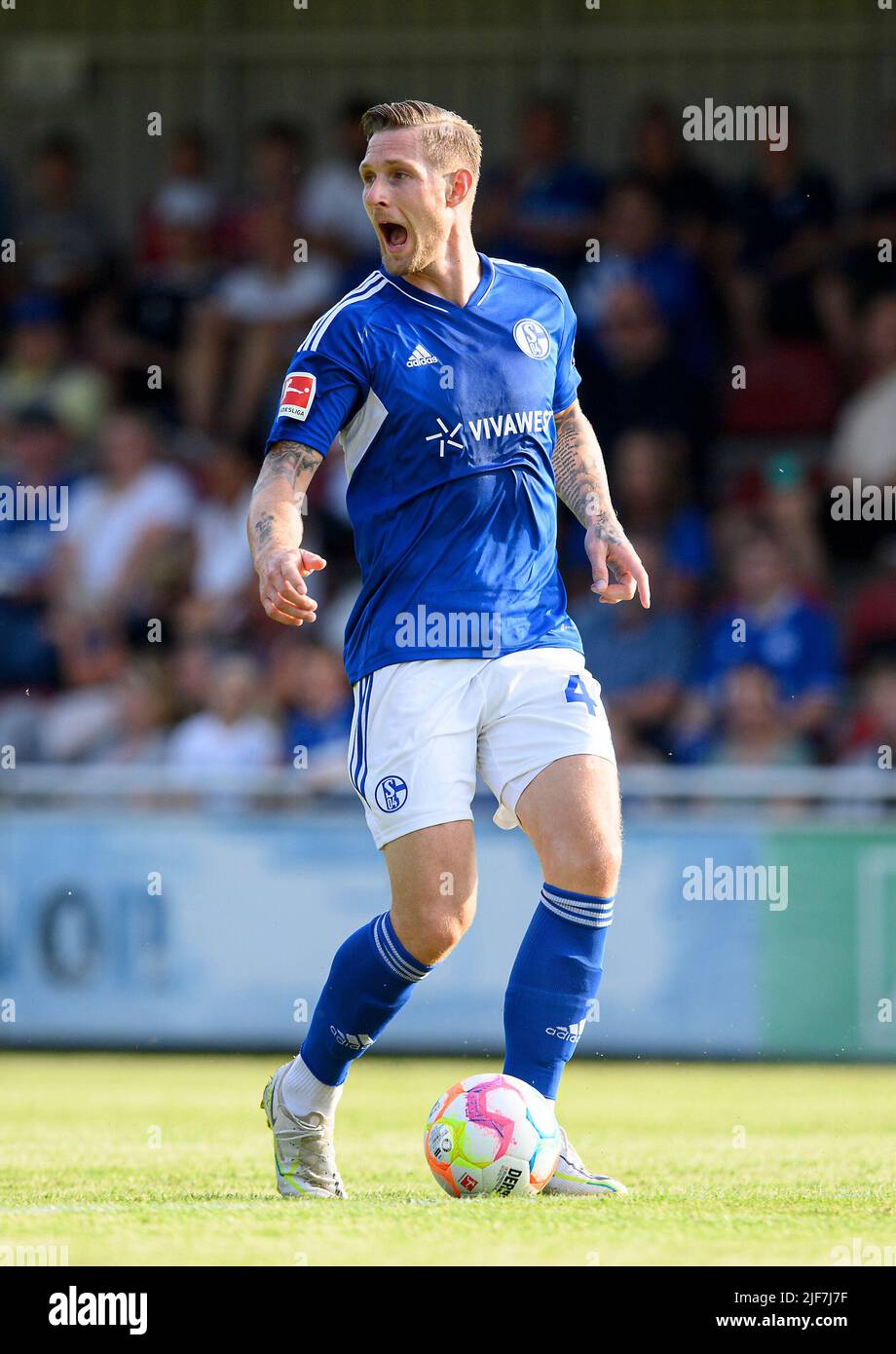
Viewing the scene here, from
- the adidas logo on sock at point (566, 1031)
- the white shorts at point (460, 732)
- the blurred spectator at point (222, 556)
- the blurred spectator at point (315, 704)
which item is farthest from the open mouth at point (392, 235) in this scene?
the blurred spectator at point (222, 556)

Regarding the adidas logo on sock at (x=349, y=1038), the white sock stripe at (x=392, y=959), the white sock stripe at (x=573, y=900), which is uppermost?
the white sock stripe at (x=573, y=900)

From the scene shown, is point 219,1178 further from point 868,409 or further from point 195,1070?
point 868,409

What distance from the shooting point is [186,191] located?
46.8 ft

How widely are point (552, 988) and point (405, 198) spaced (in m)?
1.99

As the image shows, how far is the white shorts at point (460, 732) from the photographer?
17.0 ft

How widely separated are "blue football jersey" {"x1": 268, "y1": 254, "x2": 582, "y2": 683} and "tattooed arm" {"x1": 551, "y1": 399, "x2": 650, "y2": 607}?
0.15 metres

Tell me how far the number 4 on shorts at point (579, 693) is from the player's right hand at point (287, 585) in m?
0.78

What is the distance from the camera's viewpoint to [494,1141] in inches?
196

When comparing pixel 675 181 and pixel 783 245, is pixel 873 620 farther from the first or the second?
pixel 675 181

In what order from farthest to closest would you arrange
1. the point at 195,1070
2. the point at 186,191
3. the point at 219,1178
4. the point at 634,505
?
the point at 186,191 → the point at 634,505 → the point at 195,1070 → the point at 219,1178

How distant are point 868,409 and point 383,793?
7.63 metres

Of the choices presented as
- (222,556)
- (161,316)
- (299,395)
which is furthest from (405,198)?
(161,316)

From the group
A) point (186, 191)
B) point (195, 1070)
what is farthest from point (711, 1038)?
point (186, 191)

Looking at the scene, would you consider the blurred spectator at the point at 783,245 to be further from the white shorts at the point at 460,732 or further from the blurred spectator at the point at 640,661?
the white shorts at the point at 460,732
